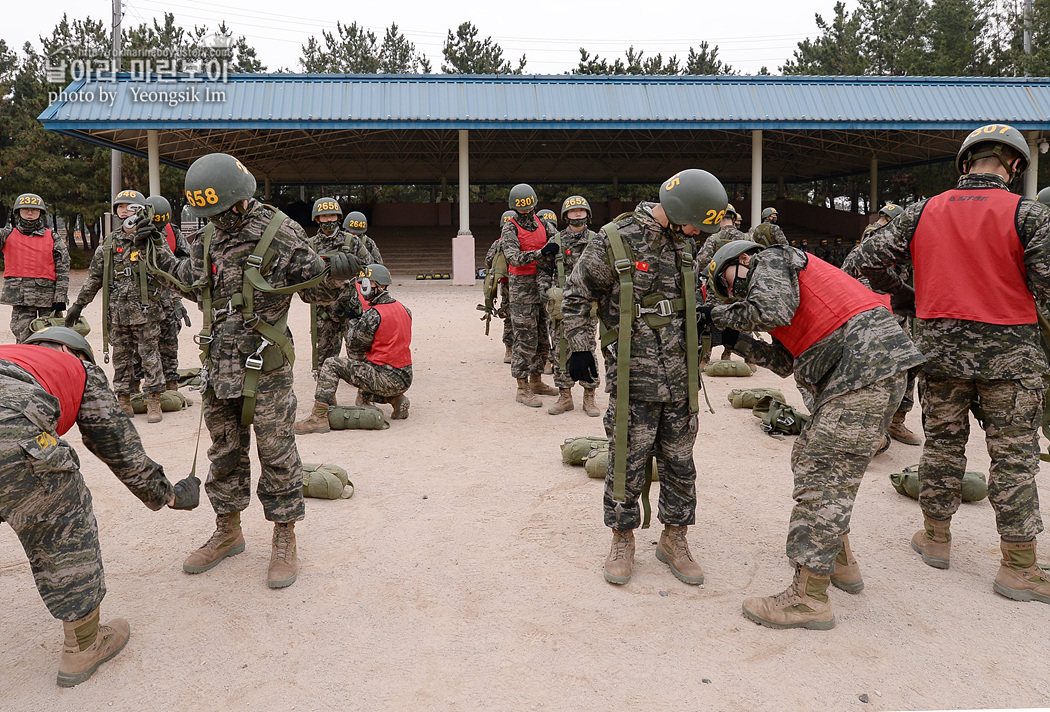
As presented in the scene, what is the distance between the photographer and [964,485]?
5281mm

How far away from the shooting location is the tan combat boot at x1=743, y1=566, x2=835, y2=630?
142 inches

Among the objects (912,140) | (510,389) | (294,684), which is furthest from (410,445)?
(912,140)

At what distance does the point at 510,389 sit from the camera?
9227 millimetres

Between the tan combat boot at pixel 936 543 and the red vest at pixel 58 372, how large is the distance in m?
4.57

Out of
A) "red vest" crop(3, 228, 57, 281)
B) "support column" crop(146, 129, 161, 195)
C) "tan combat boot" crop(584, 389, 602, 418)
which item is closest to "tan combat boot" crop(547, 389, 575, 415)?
"tan combat boot" crop(584, 389, 602, 418)

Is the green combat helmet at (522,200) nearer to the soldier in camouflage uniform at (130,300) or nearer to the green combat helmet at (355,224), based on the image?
the green combat helmet at (355,224)

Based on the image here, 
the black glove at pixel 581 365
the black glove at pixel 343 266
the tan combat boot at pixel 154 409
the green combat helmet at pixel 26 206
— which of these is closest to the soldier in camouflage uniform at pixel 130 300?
the tan combat boot at pixel 154 409

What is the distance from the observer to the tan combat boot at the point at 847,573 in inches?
157

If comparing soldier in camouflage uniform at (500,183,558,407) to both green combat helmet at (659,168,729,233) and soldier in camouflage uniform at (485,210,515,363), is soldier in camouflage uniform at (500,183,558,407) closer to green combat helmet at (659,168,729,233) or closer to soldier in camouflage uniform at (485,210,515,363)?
soldier in camouflage uniform at (485,210,515,363)

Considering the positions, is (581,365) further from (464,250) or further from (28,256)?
(464,250)

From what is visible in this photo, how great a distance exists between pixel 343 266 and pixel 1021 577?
4.00m

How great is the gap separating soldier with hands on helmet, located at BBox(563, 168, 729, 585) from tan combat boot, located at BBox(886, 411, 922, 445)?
11.5ft

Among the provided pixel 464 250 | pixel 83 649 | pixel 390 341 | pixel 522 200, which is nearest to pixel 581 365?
pixel 83 649

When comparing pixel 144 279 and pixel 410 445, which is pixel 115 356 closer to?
pixel 144 279
